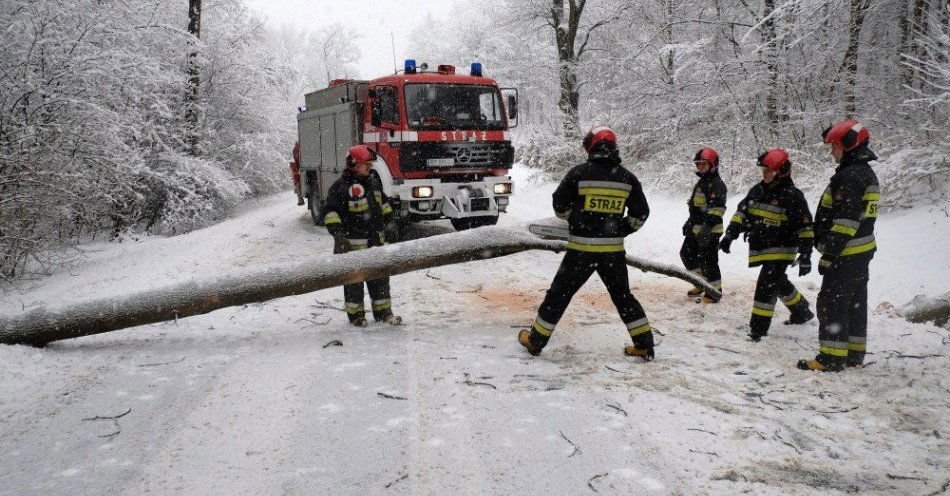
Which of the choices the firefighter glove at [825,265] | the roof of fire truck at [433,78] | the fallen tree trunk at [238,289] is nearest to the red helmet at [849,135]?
the firefighter glove at [825,265]

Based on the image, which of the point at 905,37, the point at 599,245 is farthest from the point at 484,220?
the point at 905,37

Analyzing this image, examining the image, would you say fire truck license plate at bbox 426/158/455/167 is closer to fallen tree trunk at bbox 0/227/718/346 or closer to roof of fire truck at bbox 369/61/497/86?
roof of fire truck at bbox 369/61/497/86

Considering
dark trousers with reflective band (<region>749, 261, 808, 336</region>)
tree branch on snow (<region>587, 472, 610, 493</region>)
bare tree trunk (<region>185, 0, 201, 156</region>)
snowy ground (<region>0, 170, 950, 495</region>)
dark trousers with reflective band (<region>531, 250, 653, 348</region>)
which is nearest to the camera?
tree branch on snow (<region>587, 472, 610, 493</region>)

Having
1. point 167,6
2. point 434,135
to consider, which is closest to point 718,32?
point 434,135

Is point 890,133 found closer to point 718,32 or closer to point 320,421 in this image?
point 718,32

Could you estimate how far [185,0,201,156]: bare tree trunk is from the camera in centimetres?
1476

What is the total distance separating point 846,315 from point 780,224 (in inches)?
39.7

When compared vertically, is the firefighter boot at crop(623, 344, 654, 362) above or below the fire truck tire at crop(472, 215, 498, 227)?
below

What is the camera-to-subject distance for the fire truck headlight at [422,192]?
8.87 m

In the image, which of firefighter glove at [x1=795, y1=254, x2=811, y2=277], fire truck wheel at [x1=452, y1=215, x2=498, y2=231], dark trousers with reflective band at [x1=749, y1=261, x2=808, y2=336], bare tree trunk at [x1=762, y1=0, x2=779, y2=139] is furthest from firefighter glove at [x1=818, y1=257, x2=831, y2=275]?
bare tree trunk at [x1=762, y1=0, x2=779, y2=139]

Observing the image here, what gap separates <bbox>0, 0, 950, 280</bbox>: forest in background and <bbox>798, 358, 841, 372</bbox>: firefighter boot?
4542 millimetres

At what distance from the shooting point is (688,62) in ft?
40.1

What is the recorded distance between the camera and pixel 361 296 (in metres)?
5.34

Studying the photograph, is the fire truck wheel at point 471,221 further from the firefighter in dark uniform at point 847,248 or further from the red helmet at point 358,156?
the firefighter in dark uniform at point 847,248
